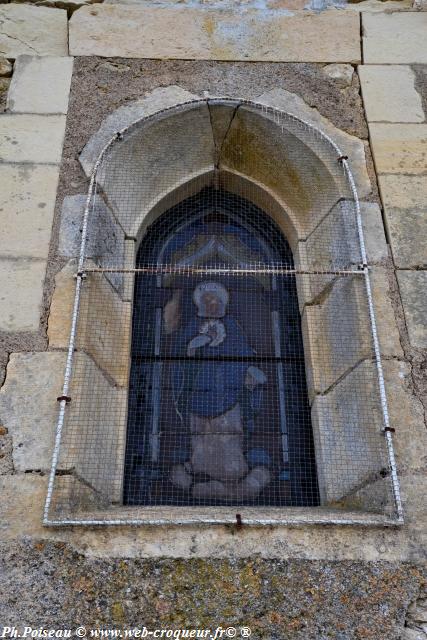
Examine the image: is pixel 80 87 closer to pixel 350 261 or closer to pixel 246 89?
pixel 246 89

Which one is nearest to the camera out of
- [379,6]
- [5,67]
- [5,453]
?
[5,453]

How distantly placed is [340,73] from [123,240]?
5.52ft

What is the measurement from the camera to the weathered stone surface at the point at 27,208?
3029 millimetres

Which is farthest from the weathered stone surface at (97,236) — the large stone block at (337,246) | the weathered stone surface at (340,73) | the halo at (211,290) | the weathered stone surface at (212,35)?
the weathered stone surface at (340,73)

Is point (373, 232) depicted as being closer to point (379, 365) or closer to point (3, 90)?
point (379, 365)

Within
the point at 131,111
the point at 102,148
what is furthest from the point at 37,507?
the point at 131,111

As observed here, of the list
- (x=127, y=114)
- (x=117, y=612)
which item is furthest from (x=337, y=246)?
(x=117, y=612)

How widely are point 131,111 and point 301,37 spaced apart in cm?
119

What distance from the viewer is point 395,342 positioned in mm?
2820

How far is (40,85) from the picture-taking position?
142 inches

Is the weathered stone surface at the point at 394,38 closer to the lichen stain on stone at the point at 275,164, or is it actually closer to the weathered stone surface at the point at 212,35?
the weathered stone surface at the point at 212,35

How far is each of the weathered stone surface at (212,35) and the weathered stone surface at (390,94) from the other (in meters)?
0.18

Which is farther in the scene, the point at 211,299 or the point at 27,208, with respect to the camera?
the point at 211,299

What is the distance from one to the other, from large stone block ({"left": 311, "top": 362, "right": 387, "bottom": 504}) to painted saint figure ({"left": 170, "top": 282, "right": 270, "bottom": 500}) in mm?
283
